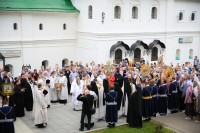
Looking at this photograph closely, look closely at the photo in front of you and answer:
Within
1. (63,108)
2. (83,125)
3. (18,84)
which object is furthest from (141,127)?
(18,84)

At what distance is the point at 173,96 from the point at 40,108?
268 inches

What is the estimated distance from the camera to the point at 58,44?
2583 centimetres

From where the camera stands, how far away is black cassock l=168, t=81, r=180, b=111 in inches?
579

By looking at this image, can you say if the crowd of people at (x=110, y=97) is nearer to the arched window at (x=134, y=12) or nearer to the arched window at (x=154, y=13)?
the arched window at (x=134, y=12)

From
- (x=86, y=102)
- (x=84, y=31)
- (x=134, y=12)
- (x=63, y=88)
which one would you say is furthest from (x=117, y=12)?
(x=86, y=102)

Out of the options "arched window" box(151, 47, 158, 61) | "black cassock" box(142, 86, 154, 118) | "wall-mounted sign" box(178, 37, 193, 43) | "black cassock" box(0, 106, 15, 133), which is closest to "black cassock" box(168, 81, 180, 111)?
"black cassock" box(142, 86, 154, 118)

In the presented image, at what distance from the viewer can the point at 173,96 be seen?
48.5 ft

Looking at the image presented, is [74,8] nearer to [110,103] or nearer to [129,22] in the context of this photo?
[129,22]

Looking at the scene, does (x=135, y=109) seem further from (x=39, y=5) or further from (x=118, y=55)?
(x=39, y=5)

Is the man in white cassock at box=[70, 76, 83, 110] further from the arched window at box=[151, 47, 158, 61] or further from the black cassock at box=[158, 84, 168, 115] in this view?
the arched window at box=[151, 47, 158, 61]

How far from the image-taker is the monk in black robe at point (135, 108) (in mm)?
12648

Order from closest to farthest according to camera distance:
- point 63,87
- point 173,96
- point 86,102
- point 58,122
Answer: point 86,102, point 58,122, point 173,96, point 63,87

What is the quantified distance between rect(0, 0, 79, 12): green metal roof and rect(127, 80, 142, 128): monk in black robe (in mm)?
14397

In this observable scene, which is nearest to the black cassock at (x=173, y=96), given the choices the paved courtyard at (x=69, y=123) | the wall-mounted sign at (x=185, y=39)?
the paved courtyard at (x=69, y=123)
